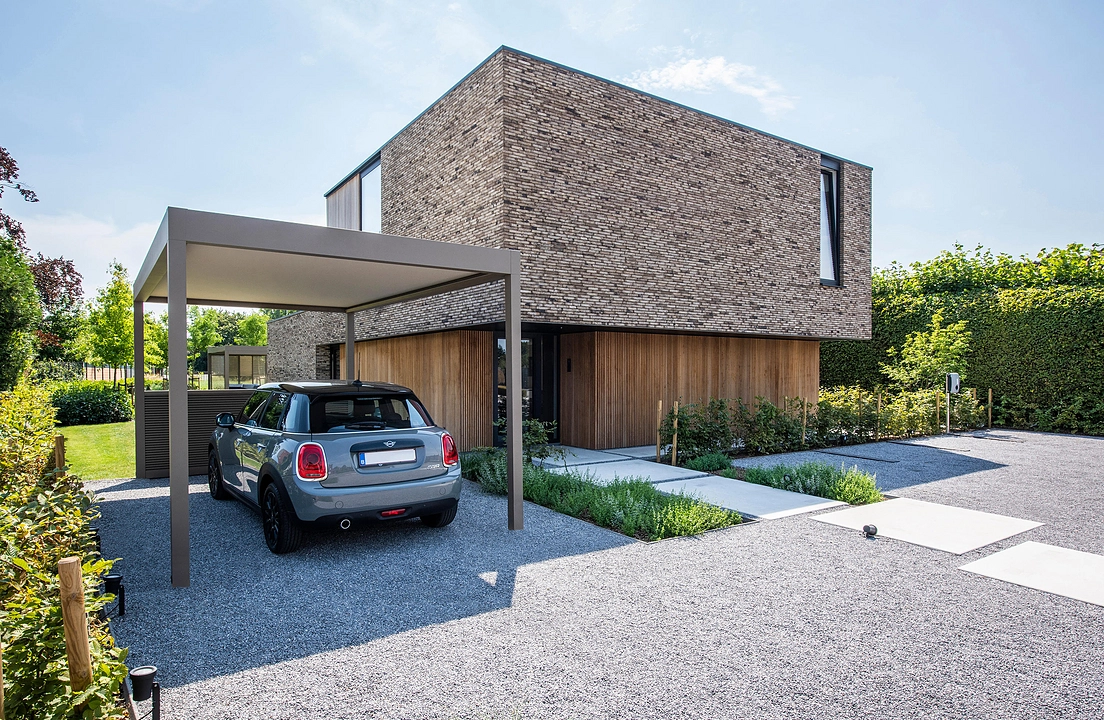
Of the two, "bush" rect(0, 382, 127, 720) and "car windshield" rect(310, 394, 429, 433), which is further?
"car windshield" rect(310, 394, 429, 433)

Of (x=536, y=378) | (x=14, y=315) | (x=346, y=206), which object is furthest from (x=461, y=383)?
(x=14, y=315)

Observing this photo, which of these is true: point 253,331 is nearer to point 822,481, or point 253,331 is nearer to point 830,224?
point 830,224

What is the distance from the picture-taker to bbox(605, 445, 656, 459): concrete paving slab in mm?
11512

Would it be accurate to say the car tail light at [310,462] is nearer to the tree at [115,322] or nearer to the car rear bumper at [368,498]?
the car rear bumper at [368,498]

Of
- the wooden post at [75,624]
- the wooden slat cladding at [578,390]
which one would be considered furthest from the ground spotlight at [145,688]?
the wooden slat cladding at [578,390]

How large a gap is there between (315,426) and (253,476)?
1.08 meters

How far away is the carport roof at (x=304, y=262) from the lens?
4.80 meters

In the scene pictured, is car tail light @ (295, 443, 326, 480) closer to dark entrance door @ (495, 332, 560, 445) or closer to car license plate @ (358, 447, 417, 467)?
car license plate @ (358, 447, 417, 467)

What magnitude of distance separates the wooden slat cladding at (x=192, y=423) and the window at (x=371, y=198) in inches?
247

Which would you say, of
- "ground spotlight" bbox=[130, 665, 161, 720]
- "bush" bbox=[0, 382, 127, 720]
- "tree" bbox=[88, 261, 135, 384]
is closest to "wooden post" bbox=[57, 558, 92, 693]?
"bush" bbox=[0, 382, 127, 720]

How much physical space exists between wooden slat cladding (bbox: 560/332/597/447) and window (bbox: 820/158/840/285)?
6.55 meters

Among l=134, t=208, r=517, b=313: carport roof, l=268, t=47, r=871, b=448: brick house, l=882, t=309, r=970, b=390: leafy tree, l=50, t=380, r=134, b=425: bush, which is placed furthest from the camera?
l=50, t=380, r=134, b=425: bush

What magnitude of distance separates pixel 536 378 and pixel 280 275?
6587 mm

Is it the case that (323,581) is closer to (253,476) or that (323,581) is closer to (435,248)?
(253,476)
